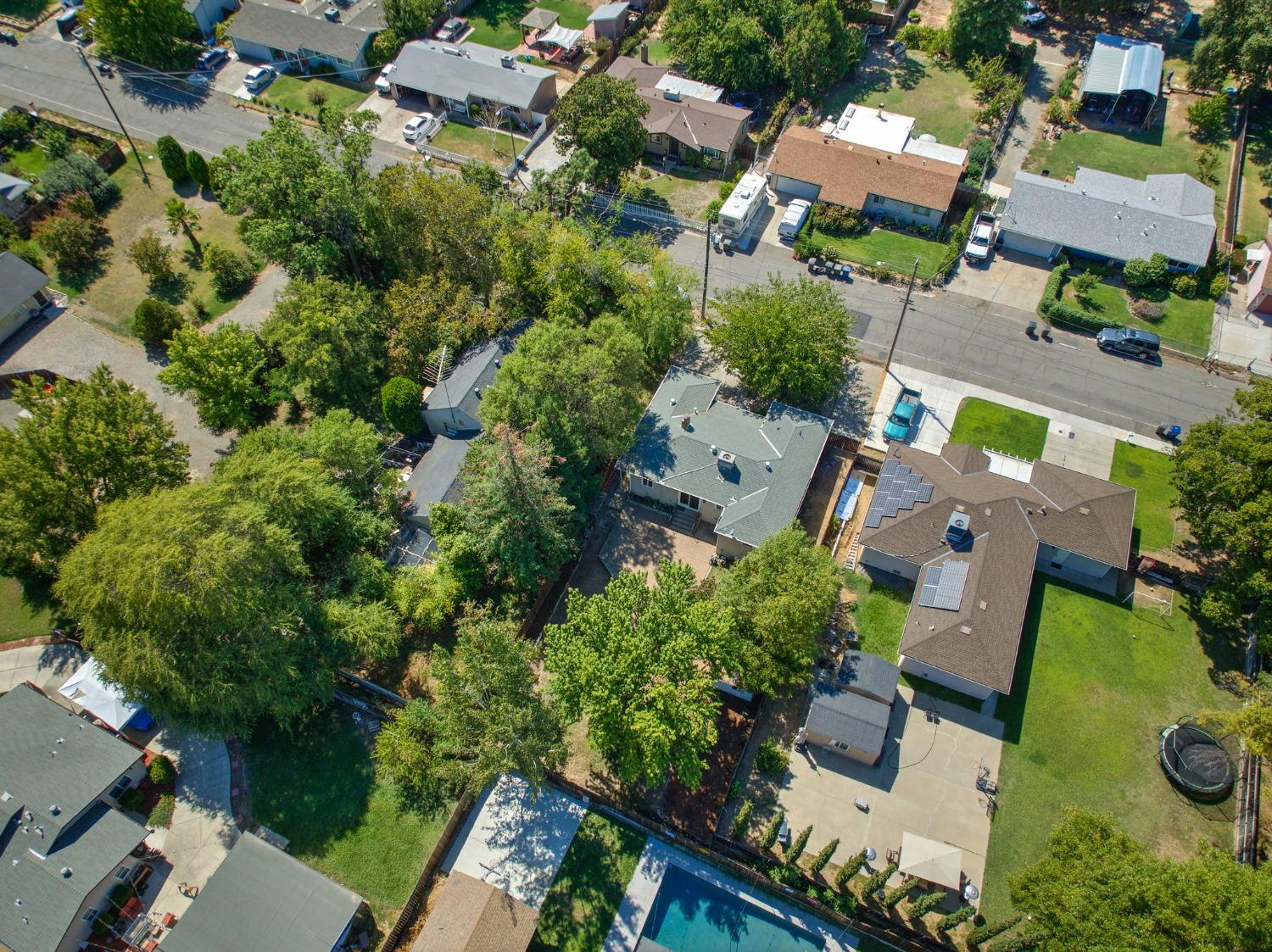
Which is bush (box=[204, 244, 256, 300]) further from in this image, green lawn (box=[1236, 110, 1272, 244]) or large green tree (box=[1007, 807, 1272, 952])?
green lawn (box=[1236, 110, 1272, 244])

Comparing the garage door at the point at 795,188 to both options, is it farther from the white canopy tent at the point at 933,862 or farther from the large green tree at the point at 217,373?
the white canopy tent at the point at 933,862

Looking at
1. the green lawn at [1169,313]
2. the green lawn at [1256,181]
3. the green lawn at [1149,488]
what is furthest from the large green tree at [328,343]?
the green lawn at [1256,181]

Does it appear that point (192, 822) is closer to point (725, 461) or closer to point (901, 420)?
point (725, 461)

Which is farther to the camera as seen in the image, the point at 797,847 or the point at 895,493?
the point at 895,493

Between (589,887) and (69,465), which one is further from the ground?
(69,465)

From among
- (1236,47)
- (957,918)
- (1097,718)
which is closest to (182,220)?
(957,918)

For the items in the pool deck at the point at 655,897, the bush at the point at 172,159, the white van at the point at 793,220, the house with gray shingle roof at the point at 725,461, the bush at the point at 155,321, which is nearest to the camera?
Answer: the pool deck at the point at 655,897
